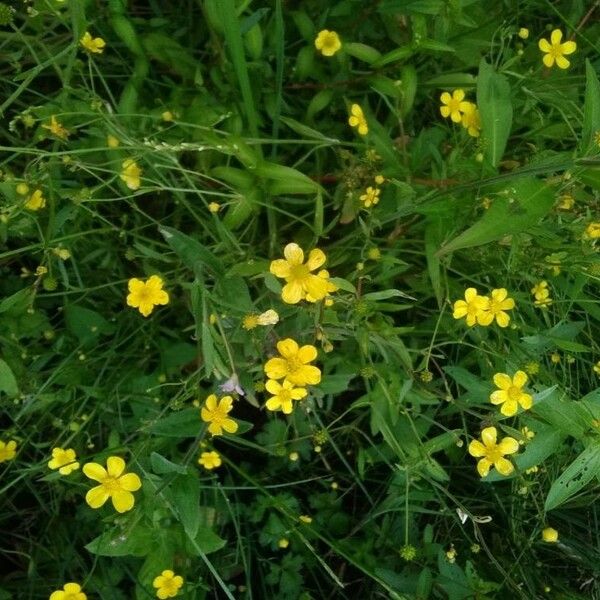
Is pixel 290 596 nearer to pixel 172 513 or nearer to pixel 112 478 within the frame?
pixel 172 513

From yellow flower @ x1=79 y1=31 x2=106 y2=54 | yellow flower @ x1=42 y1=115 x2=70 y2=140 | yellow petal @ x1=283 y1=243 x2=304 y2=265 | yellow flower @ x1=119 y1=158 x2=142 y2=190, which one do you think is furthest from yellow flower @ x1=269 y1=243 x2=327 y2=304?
yellow flower @ x1=79 y1=31 x2=106 y2=54

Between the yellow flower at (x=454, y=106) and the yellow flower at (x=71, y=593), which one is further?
the yellow flower at (x=454, y=106)

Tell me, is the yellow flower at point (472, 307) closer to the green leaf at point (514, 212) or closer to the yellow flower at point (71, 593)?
the green leaf at point (514, 212)

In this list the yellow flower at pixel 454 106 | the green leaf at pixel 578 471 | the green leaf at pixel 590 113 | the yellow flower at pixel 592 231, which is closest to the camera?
the green leaf at pixel 590 113

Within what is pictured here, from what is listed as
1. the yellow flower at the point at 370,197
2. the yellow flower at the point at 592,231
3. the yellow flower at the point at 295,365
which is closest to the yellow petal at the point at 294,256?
the yellow flower at the point at 295,365

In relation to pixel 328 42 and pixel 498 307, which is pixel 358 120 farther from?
pixel 498 307

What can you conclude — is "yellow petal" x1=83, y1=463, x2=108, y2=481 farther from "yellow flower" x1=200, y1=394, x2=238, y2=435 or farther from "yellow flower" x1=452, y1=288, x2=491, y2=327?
"yellow flower" x1=452, y1=288, x2=491, y2=327

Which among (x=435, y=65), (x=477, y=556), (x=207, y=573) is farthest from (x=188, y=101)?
(x=477, y=556)
